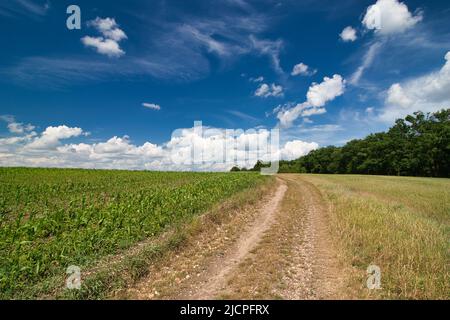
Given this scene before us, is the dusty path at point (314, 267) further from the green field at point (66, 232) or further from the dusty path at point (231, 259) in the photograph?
the green field at point (66, 232)

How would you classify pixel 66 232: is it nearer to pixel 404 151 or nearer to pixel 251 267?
pixel 251 267

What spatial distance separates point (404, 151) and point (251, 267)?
83.1m

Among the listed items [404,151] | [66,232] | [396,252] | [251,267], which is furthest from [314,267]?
[404,151]

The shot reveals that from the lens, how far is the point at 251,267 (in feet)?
22.7

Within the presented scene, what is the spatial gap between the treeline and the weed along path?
69.9 metres

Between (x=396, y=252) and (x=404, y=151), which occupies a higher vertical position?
(x=404, y=151)

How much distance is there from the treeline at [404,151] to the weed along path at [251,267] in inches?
2753


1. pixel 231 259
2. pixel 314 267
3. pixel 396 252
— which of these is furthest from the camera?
pixel 396 252

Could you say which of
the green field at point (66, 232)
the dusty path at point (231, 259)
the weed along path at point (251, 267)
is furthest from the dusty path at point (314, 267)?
the green field at point (66, 232)

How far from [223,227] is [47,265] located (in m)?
6.48

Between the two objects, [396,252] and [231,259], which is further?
[396,252]

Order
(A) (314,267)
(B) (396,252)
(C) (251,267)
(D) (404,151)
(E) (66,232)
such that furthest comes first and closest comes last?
(D) (404,151), (E) (66,232), (B) (396,252), (A) (314,267), (C) (251,267)

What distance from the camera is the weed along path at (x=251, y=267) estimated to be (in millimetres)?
5734

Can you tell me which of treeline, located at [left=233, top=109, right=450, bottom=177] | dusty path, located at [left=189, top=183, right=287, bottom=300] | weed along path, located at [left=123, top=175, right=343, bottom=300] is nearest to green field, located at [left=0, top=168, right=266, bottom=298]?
weed along path, located at [left=123, top=175, right=343, bottom=300]
